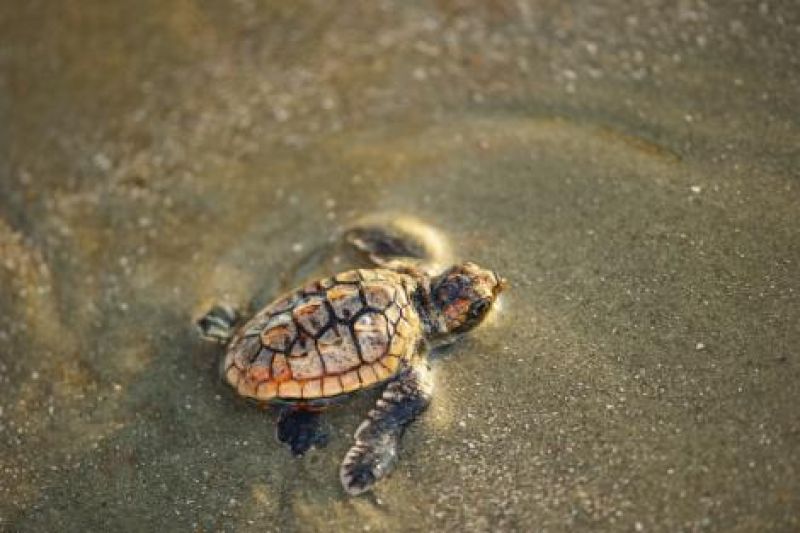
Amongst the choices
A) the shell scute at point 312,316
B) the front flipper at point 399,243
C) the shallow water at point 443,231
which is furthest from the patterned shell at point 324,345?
the front flipper at point 399,243

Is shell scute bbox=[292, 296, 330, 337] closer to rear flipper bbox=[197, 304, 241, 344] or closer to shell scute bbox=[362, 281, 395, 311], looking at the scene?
shell scute bbox=[362, 281, 395, 311]

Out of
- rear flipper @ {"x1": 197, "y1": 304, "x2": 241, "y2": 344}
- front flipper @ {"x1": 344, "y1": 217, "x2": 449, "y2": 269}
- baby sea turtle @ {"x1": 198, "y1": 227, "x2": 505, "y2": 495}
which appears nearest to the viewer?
baby sea turtle @ {"x1": 198, "y1": 227, "x2": 505, "y2": 495}

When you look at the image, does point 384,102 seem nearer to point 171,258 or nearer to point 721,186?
point 171,258

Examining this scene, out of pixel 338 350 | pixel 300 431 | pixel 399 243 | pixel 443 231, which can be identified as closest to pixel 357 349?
pixel 338 350

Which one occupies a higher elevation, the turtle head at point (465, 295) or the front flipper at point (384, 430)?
the turtle head at point (465, 295)

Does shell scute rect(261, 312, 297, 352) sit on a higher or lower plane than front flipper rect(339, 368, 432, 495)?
higher

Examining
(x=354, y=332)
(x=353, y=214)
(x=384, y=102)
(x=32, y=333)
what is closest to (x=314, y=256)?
(x=353, y=214)

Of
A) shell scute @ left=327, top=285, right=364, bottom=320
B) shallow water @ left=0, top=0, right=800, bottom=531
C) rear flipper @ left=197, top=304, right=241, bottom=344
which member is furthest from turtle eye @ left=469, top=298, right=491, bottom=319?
rear flipper @ left=197, top=304, right=241, bottom=344

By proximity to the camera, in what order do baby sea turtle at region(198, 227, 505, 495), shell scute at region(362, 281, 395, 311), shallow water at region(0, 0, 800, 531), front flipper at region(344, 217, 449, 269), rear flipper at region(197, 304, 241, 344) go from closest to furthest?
shallow water at region(0, 0, 800, 531)
baby sea turtle at region(198, 227, 505, 495)
shell scute at region(362, 281, 395, 311)
rear flipper at region(197, 304, 241, 344)
front flipper at region(344, 217, 449, 269)

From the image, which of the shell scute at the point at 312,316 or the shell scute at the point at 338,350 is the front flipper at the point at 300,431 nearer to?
the shell scute at the point at 338,350
